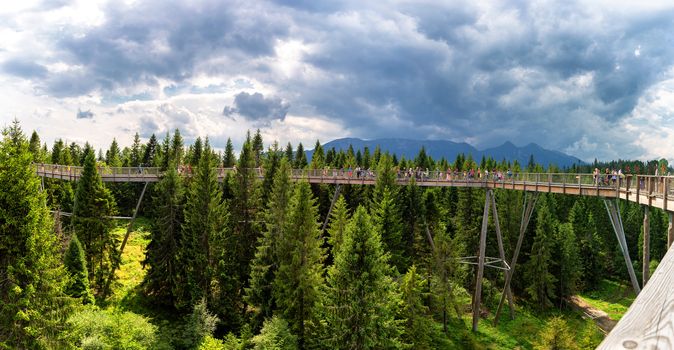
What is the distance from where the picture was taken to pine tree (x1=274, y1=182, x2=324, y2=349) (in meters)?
32.6

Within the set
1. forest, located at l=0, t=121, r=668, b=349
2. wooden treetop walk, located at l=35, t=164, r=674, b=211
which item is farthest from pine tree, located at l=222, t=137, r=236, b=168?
wooden treetop walk, located at l=35, t=164, r=674, b=211

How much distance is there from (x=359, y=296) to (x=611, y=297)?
5928 cm

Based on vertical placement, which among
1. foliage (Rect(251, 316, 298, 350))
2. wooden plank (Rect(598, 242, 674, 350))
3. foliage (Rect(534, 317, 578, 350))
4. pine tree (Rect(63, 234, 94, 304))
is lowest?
foliage (Rect(534, 317, 578, 350))

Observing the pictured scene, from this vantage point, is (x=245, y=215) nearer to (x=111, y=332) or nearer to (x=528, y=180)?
(x=111, y=332)

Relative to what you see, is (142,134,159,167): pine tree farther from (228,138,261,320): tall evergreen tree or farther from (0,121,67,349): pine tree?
(0,121,67,349): pine tree

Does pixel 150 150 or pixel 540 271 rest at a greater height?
pixel 150 150

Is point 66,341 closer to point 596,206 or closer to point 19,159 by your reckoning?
point 19,159

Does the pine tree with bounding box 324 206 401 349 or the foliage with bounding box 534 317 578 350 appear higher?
the pine tree with bounding box 324 206 401 349

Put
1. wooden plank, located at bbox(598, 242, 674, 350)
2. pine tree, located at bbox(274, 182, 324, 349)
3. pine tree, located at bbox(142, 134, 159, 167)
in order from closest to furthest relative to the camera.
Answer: wooden plank, located at bbox(598, 242, 674, 350) < pine tree, located at bbox(274, 182, 324, 349) < pine tree, located at bbox(142, 134, 159, 167)

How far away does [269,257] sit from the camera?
36.9 m

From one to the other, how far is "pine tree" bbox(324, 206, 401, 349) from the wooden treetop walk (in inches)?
391

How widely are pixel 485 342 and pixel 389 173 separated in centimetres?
1933

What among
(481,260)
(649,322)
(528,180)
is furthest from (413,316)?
(649,322)

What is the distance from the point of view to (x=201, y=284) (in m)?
38.9
